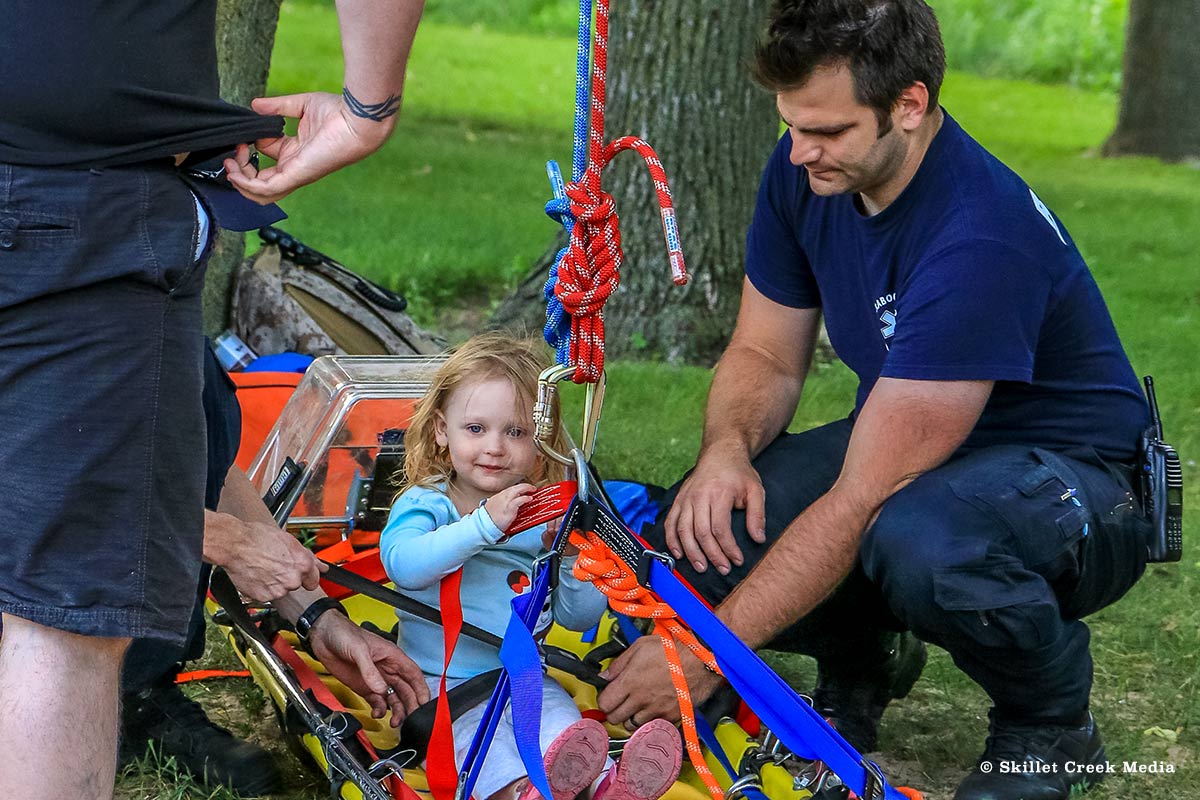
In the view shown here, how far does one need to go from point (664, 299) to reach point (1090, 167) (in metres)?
7.67

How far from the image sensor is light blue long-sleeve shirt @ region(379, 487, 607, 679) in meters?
2.70

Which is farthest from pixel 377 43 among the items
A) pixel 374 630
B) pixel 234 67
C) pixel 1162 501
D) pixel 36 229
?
pixel 234 67

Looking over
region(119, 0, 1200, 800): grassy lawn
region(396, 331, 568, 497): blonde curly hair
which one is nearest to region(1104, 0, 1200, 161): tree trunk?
region(119, 0, 1200, 800): grassy lawn

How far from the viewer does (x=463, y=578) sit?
290cm

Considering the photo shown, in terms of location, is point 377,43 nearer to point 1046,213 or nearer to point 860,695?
point 1046,213

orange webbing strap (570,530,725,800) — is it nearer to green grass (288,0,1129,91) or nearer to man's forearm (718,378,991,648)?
man's forearm (718,378,991,648)

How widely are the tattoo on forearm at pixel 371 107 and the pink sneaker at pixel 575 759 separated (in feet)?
3.43

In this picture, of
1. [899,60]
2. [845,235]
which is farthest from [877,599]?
[899,60]

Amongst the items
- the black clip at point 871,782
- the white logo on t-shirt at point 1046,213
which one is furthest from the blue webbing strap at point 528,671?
the white logo on t-shirt at point 1046,213

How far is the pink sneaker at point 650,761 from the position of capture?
2361 mm

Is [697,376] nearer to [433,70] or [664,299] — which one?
[664,299]

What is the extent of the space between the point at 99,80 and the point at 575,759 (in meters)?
1.30

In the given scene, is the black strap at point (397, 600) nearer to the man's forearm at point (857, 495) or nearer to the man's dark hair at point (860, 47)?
the man's forearm at point (857, 495)

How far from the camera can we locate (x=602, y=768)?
2.42 meters
